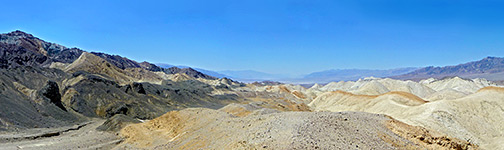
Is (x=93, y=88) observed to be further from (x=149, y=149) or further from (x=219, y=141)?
(x=219, y=141)

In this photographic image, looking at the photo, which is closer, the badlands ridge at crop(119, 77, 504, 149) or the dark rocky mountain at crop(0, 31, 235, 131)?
the badlands ridge at crop(119, 77, 504, 149)

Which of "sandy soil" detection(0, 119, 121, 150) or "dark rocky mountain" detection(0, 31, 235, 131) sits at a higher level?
"dark rocky mountain" detection(0, 31, 235, 131)

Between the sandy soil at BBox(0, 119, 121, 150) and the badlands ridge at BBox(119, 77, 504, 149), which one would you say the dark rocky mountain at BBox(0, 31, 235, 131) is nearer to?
the sandy soil at BBox(0, 119, 121, 150)

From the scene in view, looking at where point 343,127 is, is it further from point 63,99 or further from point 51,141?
point 63,99

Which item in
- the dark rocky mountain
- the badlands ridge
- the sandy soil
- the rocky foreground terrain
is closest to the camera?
the badlands ridge

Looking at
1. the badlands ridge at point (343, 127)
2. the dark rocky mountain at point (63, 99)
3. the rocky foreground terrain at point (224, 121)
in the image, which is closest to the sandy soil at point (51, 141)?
the rocky foreground terrain at point (224, 121)

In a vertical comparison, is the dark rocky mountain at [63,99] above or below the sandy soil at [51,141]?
above

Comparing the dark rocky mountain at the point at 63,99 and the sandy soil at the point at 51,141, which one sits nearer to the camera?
the sandy soil at the point at 51,141

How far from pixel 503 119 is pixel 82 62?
10992 centimetres

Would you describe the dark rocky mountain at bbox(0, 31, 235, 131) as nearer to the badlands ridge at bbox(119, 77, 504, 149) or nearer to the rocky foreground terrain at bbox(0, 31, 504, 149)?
the rocky foreground terrain at bbox(0, 31, 504, 149)

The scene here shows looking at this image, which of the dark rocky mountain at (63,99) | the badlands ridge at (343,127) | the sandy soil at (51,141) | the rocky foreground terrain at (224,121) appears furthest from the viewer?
the dark rocky mountain at (63,99)

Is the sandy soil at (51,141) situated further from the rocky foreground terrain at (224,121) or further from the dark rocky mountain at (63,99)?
the dark rocky mountain at (63,99)

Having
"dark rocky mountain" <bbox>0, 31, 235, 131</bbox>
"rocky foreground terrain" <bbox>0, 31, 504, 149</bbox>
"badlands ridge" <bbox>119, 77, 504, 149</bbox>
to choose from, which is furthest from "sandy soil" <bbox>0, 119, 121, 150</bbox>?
"dark rocky mountain" <bbox>0, 31, 235, 131</bbox>

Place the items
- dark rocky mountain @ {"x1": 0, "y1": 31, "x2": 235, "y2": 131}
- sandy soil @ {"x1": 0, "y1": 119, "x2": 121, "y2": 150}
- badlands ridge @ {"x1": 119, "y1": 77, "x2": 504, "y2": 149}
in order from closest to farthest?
badlands ridge @ {"x1": 119, "y1": 77, "x2": 504, "y2": 149}
sandy soil @ {"x1": 0, "y1": 119, "x2": 121, "y2": 150}
dark rocky mountain @ {"x1": 0, "y1": 31, "x2": 235, "y2": 131}
